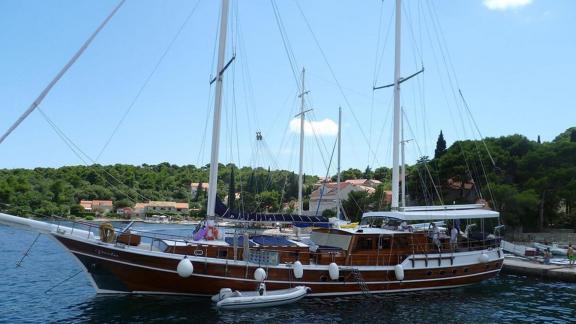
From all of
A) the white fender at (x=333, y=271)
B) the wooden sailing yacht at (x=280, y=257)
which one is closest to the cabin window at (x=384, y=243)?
the wooden sailing yacht at (x=280, y=257)

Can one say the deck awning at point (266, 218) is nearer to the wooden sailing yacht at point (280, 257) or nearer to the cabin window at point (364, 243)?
the wooden sailing yacht at point (280, 257)

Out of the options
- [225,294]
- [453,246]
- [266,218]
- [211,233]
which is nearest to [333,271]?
[225,294]

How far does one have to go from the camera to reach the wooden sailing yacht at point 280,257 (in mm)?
16297

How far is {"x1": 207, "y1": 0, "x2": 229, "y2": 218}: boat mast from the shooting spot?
58.2ft

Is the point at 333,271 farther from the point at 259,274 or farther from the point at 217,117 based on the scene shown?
the point at 217,117

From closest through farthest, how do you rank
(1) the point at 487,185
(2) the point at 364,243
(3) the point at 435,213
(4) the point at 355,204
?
(2) the point at 364,243, (3) the point at 435,213, (1) the point at 487,185, (4) the point at 355,204

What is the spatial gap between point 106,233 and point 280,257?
674 centimetres

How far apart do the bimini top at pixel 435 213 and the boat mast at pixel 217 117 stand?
318 inches

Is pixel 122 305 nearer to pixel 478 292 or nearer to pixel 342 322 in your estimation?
pixel 342 322

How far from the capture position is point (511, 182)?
170 feet

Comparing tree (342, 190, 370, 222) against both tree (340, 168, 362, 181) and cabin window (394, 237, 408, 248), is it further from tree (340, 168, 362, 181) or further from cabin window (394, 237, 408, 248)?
tree (340, 168, 362, 181)

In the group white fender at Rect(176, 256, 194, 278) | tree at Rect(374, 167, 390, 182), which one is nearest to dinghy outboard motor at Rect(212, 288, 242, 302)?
white fender at Rect(176, 256, 194, 278)

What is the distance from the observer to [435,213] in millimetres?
20609

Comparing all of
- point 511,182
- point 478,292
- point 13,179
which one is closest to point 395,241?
point 478,292
